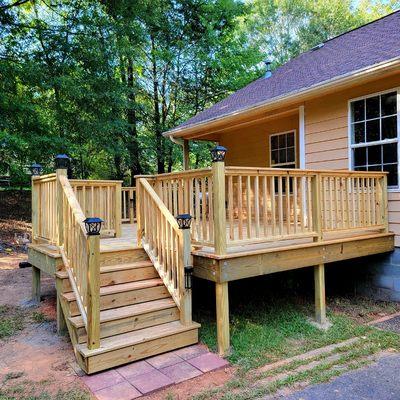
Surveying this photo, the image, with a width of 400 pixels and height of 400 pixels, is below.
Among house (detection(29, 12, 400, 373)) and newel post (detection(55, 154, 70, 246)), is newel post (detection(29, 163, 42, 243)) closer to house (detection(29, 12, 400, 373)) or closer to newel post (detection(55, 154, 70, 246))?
house (detection(29, 12, 400, 373))

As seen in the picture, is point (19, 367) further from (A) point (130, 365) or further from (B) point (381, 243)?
(B) point (381, 243)

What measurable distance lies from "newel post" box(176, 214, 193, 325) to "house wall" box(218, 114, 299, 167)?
451 centimetres

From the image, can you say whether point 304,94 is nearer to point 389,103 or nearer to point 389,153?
point 389,103

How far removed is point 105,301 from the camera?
393cm

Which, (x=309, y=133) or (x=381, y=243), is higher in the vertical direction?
(x=309, y=133)

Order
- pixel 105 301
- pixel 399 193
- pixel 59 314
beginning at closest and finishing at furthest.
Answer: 1. pixel 105 301
2. pixel 59 314
3. pixel 399 193

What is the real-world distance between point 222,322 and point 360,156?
11.8ft

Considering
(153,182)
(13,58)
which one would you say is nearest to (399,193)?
(153,182)

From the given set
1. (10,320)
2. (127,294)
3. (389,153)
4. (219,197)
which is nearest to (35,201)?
(10,320)

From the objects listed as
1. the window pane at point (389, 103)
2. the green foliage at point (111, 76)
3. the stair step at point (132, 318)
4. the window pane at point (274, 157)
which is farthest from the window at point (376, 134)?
the green foliage at point (111, 76)

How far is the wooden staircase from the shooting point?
11.4 feet

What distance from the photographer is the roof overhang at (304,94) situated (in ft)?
15.8

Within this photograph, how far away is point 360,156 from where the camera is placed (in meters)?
5.81

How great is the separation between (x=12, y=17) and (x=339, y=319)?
37.7 ft
